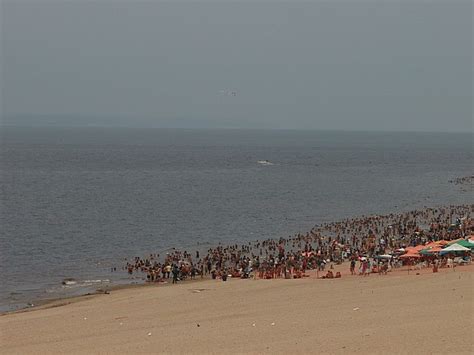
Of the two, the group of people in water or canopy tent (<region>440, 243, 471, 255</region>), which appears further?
the group of people in water

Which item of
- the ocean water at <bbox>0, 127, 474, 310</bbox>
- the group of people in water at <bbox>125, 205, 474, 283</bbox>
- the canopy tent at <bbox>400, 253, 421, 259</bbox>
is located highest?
the canopy tent at <bbox>400, 253, 421, 259</bbox>

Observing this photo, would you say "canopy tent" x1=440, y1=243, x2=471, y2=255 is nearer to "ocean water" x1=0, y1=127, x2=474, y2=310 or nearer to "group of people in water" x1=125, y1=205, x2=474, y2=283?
"group of people in water" x1=125, y1=205, x2=474, y2=283

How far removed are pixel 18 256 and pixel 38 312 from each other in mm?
21474

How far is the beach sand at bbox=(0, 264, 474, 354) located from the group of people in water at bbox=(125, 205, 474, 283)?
6450mm

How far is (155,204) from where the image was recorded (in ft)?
292

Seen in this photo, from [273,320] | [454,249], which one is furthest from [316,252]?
[273,320]

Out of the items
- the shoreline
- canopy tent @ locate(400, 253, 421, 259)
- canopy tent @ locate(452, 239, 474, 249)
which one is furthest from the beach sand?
canopy tent @ locate(452, 239, 474, 249)

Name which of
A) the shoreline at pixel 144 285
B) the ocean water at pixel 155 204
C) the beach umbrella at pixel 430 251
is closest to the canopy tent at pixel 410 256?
the beach umbrella at pixel 430 251

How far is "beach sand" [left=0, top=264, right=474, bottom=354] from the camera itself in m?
18.5

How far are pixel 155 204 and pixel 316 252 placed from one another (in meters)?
43.0

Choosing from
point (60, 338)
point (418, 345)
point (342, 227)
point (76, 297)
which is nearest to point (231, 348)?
point (418, 345)

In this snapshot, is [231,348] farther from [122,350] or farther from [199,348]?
[122,350]

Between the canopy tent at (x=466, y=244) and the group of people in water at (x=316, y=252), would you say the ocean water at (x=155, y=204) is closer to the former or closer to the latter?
the group of people in water at (x=316, y=252)

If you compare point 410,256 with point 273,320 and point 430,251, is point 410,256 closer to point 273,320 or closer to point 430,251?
point 430,251
